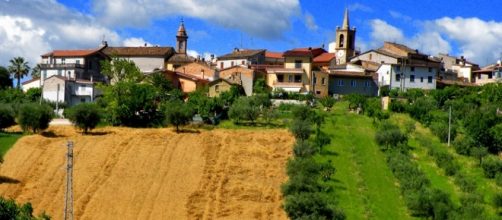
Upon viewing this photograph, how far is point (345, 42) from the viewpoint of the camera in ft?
396

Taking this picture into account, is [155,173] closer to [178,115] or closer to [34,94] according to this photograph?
[178,115]

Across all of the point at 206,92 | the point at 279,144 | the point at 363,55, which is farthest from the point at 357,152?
the point at 363,55

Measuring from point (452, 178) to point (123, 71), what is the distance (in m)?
41.7

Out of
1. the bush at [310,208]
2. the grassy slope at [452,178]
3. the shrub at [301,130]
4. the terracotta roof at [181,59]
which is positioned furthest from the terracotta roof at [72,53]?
the bush at [310,208]

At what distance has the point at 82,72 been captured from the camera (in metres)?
109

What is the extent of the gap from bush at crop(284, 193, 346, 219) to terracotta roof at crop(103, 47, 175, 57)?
64858 mm

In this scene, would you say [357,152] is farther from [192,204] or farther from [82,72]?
[82,72]

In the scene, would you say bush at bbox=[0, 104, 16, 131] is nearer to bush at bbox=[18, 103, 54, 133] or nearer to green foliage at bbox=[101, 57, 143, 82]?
bush at bbox=[18, 103, 54, 133]

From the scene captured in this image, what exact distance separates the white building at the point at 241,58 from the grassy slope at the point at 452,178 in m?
44.7

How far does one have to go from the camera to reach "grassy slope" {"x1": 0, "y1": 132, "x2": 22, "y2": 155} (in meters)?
66.1

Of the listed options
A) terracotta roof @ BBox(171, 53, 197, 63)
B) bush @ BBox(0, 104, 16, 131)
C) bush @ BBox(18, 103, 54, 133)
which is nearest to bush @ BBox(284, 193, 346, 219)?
bush @ BBox(18, 103, 54, 133)

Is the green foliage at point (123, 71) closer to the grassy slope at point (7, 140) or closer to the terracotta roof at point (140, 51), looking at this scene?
the grassy slope at point (7, 140)

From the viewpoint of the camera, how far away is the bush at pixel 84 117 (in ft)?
240

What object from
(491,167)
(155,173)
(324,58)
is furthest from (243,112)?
(324,58)
